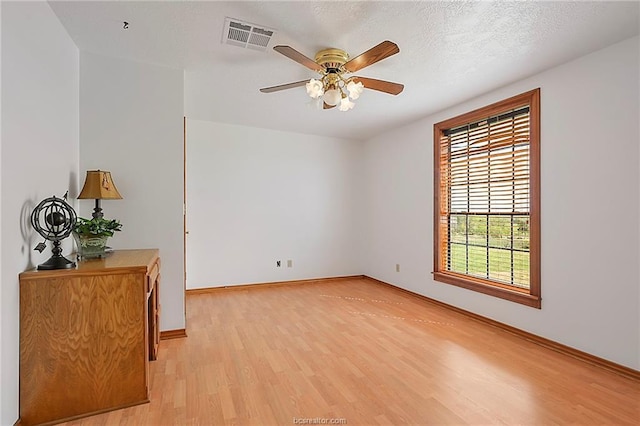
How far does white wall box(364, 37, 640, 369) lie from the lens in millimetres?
2453

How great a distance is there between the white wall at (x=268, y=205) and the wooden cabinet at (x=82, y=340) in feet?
9.18

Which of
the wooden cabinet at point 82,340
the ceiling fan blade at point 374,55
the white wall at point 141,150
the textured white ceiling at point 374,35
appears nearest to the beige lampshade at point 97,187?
the white wall at point 141,150

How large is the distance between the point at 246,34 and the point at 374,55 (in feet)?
3.11

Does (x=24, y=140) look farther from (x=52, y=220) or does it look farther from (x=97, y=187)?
(x=97, y=187)

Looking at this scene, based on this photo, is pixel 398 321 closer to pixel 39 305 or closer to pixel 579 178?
pixel 579 178

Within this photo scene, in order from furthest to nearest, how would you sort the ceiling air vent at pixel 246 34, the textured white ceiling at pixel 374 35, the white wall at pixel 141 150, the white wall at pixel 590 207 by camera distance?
the white wall at pixel 141 150, the white wall at pixel 590 207, the ceiling air vent at pixel 246 34, the textured white ceiling at pixel 374 35

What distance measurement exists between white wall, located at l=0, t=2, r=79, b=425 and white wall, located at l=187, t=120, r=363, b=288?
2505 mm

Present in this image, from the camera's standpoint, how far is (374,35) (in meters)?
2.42

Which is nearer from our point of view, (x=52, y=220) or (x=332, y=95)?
(x=52, y=220)

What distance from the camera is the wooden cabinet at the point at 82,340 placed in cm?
183

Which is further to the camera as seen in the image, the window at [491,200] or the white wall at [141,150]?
the window at [491,200]

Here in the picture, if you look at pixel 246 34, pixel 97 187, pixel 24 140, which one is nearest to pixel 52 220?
pixel 24 140

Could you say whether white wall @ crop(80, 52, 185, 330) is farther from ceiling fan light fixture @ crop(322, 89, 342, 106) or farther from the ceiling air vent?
ceiling fan light fixture @ crop(322, 89, 342, 106)

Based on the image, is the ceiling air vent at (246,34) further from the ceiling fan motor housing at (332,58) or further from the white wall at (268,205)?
the white wall at (268,205)
